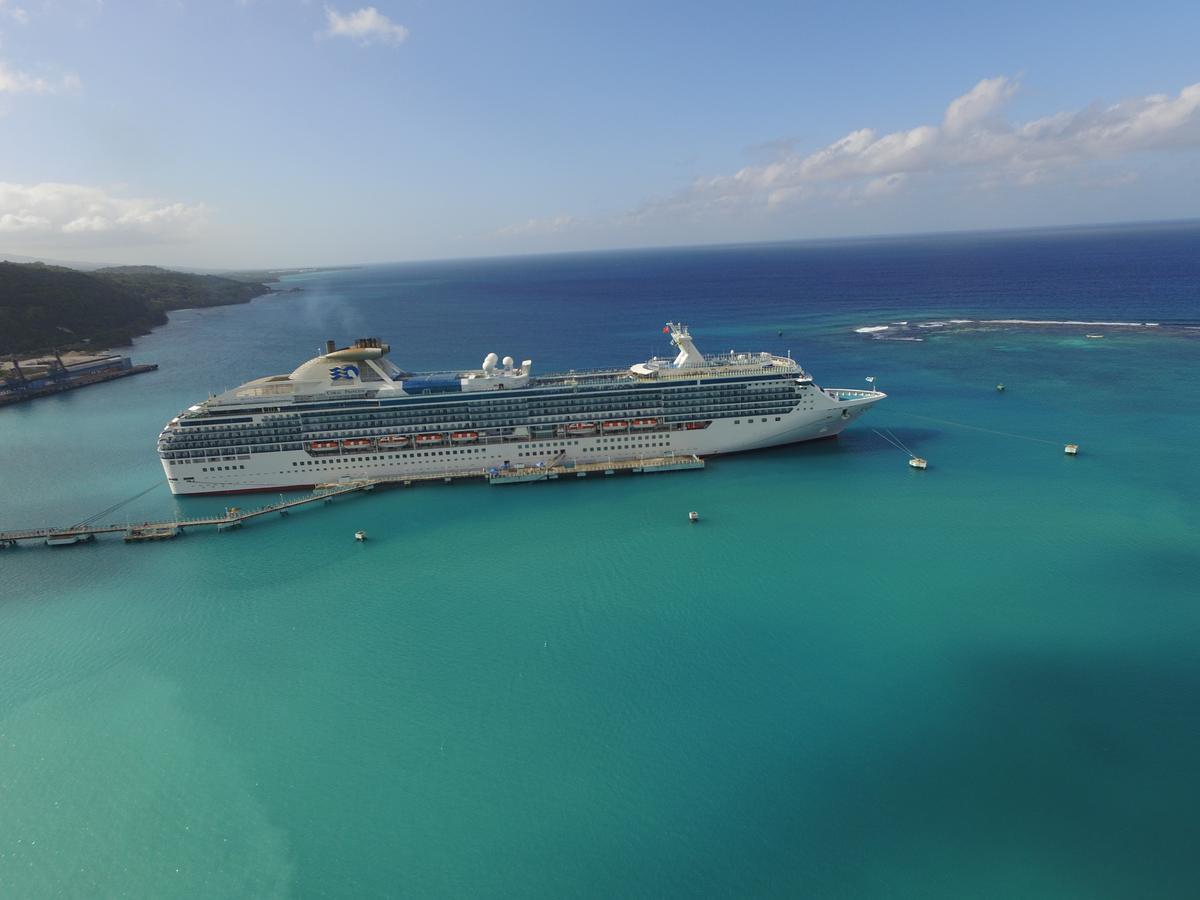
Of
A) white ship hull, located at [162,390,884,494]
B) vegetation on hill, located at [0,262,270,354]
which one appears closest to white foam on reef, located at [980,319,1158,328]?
white ship hull, located at [162,390,884,494]

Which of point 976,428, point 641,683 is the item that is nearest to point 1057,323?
point 976,428

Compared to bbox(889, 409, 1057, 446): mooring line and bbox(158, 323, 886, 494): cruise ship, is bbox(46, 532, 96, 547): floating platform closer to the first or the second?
bbox(158, 323, 886, 494): cruise ship

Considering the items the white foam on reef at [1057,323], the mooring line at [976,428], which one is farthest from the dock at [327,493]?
the white foam on reef at [1057,323]

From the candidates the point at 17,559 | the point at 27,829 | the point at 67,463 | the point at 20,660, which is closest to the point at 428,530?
the point at 20,660

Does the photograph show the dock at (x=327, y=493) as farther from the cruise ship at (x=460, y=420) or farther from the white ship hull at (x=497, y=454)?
the cruise ship at (x=460, y=420)

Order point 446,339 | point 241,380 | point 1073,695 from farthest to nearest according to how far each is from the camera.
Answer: point 446,339 → point 241,380 → point 1073,695

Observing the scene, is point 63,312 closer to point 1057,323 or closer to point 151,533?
point 151,533

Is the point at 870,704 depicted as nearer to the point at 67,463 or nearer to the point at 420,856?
the point at 420,856
